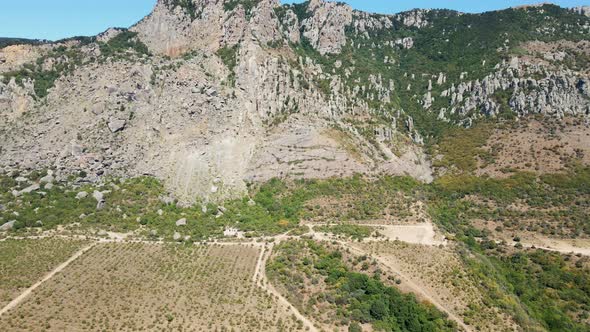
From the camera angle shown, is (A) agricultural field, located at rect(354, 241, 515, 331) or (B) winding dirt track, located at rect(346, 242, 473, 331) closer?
(B) winding dirt track, located at rect(346, 242, 473, 331)

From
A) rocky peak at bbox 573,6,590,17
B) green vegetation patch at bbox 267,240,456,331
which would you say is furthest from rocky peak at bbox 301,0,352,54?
green vegetation patch at bbox 267,240,456,331

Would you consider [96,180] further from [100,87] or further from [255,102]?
[255,102]

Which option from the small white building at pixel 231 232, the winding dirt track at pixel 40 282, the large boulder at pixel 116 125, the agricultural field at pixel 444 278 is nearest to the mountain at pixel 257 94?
the large boulder at pixel 116 125

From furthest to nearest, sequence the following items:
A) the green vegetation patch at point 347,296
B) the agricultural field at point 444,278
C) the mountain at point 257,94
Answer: the mountain at point 257,94 → the agricultural field at point 444,278 → the green vegetation patch at point 347,296

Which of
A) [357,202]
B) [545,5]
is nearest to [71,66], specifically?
[357,202]

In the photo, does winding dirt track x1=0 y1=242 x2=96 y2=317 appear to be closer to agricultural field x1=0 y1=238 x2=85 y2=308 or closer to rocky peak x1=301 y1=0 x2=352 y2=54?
agricultural field x1=0 y1=238 x2=85 y2=308

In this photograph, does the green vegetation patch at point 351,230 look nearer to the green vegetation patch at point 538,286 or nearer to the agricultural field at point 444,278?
the agricultural field at point 444,278

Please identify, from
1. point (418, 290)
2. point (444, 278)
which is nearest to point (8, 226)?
point (418, 290)
